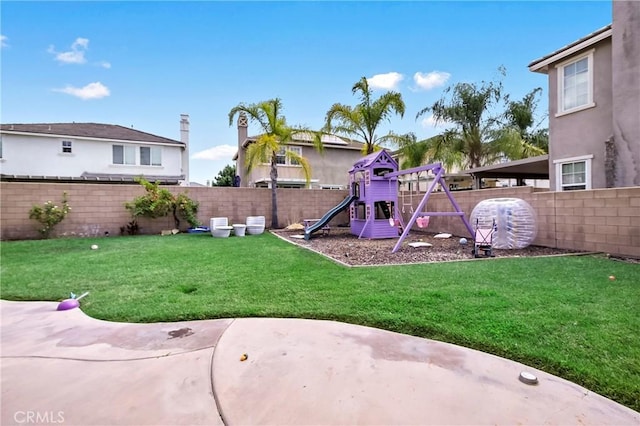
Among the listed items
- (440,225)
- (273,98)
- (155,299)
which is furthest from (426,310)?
(273,98)

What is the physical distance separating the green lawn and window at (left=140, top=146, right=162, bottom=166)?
1711 centimetres

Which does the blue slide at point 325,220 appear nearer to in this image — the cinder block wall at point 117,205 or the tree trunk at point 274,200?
the tree trunk at point 274,200

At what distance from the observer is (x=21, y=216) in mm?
11312

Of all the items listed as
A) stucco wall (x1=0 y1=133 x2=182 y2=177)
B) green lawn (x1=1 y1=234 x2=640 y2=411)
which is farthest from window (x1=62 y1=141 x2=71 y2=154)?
green lawn (x1=1 y1=234 x2=640 y2=411)

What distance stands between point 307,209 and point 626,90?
11932 millimetres

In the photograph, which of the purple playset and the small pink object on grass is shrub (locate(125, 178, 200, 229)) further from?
the small pink object on grass

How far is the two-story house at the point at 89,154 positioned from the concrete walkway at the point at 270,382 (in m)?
21.7

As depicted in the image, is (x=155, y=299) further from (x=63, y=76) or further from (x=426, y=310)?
(x=63, y=76)

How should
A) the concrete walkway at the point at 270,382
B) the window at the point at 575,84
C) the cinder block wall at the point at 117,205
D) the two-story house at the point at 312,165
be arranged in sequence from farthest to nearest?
the two-story house at the point at 312,165
the cinder block wall at the point at 117,205
the window at the point at 575,84
the concrete walkway at the point at 270,382

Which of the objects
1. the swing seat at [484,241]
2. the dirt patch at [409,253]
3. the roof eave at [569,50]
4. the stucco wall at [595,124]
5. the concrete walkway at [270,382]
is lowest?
the concrete walkway at [270,382]

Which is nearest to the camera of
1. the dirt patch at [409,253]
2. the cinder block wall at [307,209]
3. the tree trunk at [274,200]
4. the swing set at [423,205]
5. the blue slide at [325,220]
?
the cinder block wall at [307,209]

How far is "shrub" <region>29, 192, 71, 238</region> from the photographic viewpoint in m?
11.2

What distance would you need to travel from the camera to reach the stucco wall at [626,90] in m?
8.87

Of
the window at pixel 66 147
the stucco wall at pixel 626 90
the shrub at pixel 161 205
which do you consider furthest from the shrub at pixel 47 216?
the stucco wall at pixel 626 90
